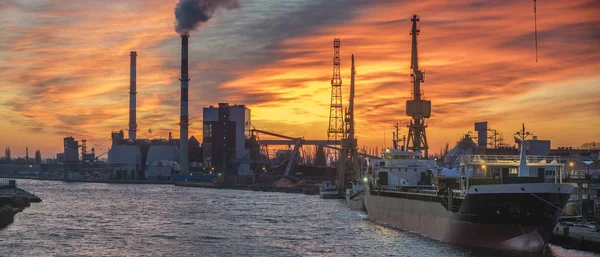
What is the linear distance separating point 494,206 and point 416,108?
47.4 m

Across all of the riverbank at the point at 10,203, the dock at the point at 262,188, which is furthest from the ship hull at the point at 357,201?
the dock at the point at 262,188

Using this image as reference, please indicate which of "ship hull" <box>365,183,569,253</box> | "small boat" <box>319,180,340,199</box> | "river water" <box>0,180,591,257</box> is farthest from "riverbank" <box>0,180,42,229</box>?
"small boat" <box>319,180,340,199</box>

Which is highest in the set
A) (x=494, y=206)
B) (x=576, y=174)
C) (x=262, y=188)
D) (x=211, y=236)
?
(x=576, y=174)

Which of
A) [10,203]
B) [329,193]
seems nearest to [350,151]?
[329,193]

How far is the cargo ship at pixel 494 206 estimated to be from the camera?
134 feet

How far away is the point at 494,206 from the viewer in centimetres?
4188

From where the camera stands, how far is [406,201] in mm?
57125

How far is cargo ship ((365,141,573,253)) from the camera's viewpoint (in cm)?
4084

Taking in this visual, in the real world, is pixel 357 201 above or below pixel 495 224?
below

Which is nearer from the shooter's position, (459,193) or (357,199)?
(459,193)

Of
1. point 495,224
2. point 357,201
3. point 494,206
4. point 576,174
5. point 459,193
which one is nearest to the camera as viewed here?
point 494,206

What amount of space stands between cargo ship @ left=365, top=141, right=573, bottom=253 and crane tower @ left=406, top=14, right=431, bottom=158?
112 ft

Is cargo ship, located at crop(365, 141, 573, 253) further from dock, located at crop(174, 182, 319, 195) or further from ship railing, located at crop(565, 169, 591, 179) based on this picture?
dock, located at crop(174, 182, 319, 195)

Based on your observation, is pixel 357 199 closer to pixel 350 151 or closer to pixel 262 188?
pixel 350 151
